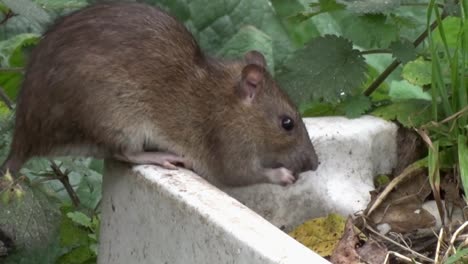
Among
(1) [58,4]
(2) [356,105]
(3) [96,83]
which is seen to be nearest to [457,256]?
(2) [356,105]

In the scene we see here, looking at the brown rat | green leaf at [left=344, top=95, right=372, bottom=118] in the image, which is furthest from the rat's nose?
green leaf at [left=344, top=95, right=372, bottom=118]

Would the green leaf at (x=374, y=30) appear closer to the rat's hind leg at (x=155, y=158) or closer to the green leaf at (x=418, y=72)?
the green leaf at (x=418, y=72)

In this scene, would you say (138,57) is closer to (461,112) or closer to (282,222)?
(282,222)

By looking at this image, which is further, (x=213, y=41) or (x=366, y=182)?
(x=213, y=41)

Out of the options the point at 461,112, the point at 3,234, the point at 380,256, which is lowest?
the point at 3,234

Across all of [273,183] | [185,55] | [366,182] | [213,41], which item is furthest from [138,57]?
[213,41]

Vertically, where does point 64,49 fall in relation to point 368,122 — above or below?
above

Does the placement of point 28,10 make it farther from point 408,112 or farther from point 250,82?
point 408,112
